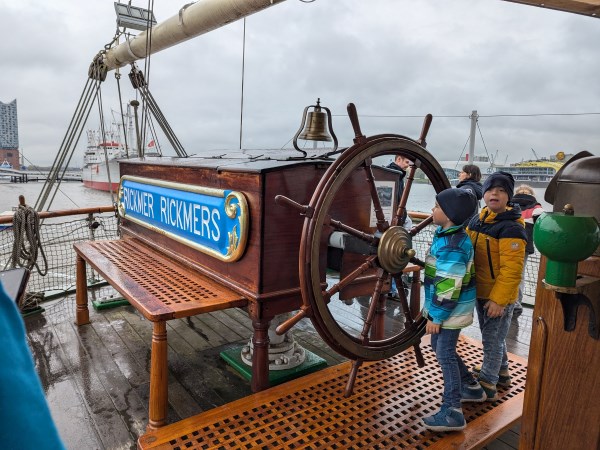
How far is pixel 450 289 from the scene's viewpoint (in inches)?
64.4

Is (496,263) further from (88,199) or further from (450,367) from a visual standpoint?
(88,199)

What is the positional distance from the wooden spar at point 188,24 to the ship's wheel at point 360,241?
1276mm

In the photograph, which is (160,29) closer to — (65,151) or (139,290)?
(65,151)

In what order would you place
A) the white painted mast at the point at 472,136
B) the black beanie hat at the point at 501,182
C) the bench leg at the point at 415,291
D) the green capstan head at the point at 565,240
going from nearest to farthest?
the green capstan head at the point at 565,240, the black beanie hat at the point at 501,182, the bench leg at the point at 415,291, the white painted mast at the point at 472,136

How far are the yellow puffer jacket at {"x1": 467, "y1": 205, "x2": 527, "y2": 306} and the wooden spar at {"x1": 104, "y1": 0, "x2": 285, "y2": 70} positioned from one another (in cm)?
167

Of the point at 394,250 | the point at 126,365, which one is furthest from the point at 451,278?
the point at 126,365

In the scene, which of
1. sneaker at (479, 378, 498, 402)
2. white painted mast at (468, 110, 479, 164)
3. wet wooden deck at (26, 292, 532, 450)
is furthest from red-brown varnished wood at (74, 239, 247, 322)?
white painted mast at (468, 110, 479, 164)

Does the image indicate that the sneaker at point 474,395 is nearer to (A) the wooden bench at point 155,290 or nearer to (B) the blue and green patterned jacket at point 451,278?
(B) the blue and green patterned jacket at point 451,278

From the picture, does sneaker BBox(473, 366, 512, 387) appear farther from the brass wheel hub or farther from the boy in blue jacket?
the brass wheel hub

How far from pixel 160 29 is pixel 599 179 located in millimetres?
3649

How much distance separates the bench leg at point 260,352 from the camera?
6.11 ft

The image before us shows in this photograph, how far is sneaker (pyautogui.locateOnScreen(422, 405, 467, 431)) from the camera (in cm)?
169

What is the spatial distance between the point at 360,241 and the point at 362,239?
0.03 m

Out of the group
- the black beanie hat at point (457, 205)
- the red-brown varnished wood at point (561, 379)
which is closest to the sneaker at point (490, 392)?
the red-brown varnished wood at point (561, 379)
